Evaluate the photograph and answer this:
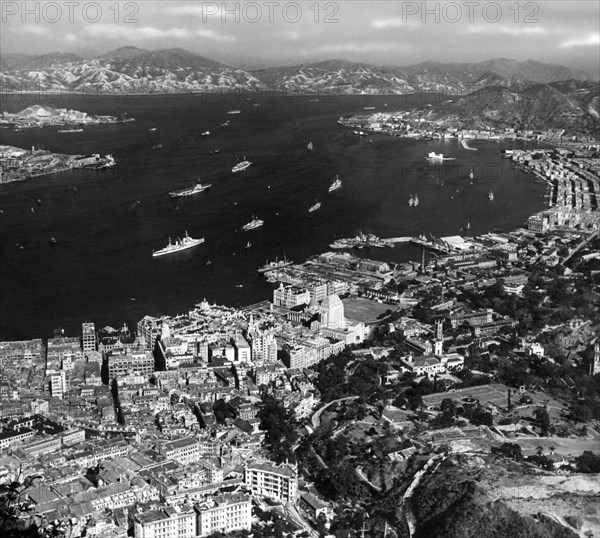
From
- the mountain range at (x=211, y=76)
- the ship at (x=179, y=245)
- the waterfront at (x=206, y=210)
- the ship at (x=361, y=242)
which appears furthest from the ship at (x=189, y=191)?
the mountain range at (x=211, y=76)

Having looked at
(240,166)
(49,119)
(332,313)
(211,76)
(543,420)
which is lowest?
(543,420)

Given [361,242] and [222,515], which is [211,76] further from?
[222,515]

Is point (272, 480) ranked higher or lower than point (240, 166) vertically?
lower

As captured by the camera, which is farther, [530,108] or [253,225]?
[530,108]

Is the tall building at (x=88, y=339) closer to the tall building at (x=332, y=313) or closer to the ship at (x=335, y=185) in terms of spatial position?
the tall building at (x=332, y=313)

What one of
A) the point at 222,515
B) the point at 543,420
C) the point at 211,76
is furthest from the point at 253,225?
the point at 211,76

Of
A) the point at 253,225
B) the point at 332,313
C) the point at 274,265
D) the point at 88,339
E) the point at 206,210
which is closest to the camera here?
the point at 88,339
